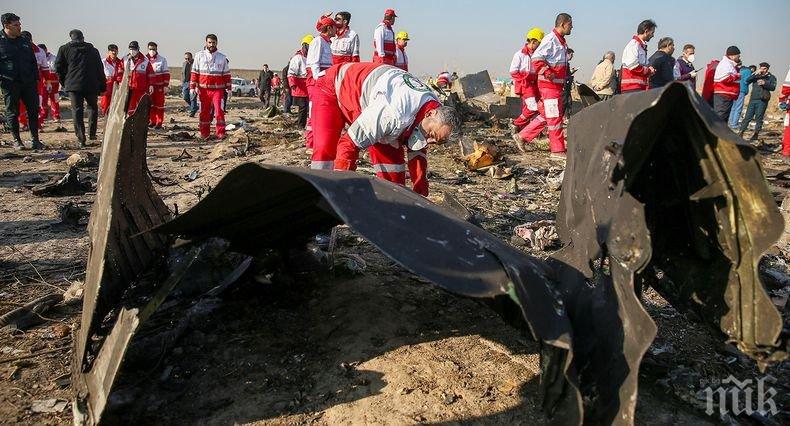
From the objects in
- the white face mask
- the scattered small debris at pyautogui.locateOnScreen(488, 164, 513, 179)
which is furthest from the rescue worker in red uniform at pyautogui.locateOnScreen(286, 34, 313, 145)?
the white face mask

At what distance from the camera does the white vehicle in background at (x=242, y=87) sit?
3077 cm

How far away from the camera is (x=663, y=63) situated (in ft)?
26.7

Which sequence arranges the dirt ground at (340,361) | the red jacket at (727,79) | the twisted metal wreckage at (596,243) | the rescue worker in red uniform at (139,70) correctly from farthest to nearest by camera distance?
the rescue worker in red uniform at (139,70), the red jacket at (727,79), the dirt ground at (340,361), the twisted metal wreckage at (596,243)

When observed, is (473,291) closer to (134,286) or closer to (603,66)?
(134,286)

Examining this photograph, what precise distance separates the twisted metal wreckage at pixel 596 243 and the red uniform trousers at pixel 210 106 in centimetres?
792

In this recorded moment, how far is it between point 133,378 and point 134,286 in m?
0.47

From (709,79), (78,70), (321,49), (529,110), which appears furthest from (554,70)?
(78,70)

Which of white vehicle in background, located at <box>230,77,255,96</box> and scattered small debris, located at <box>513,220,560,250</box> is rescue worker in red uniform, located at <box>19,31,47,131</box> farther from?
white vehicle in background, located at <box>230,77,255,96</box>

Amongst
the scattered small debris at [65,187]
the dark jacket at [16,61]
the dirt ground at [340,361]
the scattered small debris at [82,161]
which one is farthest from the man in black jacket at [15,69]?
the dirt ground at [340,361]

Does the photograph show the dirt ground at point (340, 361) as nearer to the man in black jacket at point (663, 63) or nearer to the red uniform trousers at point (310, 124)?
the red uniform trousers at point (310, 124)

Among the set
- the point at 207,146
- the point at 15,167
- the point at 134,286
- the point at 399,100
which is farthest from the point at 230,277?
the point at 207,146

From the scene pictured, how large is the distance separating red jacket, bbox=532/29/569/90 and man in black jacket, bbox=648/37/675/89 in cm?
175

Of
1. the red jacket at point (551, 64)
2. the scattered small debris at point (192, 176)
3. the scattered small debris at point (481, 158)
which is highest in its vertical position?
the red jacket at point (551, 64)

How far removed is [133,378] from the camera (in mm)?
2309
